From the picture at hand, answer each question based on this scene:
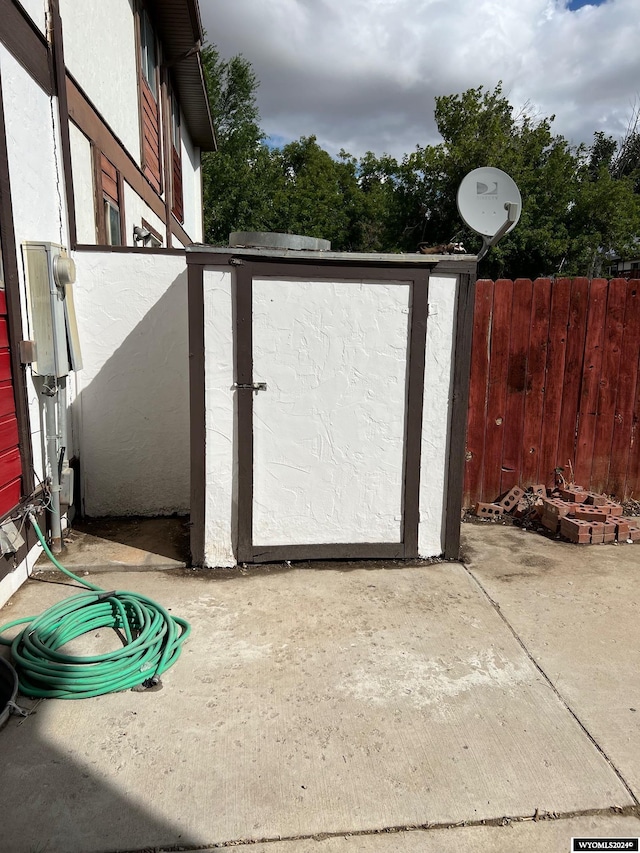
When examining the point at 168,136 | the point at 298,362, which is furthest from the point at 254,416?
the point at 168,136

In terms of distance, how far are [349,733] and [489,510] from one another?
328 cm

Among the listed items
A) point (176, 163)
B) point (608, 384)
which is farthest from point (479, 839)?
point (176, 163)

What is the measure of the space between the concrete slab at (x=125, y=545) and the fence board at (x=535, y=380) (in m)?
3.21

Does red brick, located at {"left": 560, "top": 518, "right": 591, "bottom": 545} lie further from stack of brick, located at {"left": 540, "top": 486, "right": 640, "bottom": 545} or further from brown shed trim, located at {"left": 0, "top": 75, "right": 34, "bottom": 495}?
brown shed trim, located at {"left": 0, "top": 75, "right": 34, "bottom": 495}

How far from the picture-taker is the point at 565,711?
260 centimetres

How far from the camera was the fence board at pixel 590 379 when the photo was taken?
5.25 meters

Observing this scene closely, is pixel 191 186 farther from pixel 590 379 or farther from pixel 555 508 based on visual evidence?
pixel 555 508

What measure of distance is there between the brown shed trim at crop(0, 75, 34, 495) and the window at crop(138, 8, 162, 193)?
15.7ft

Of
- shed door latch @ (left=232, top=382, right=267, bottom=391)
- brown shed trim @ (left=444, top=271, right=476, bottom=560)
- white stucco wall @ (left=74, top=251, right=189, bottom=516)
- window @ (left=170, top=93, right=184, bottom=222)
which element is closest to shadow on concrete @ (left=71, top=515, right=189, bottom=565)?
white stucco wall @ (left=74, top=251, right=189, bottom=516)

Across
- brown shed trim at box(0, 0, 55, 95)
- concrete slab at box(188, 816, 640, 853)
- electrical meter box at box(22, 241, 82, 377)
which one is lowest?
concrete slab at box(188, 816, 640, 853)

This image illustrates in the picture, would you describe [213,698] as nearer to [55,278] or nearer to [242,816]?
[242,816]

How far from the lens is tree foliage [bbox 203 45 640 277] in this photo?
71.6ft

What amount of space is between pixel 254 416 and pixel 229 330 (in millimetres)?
606

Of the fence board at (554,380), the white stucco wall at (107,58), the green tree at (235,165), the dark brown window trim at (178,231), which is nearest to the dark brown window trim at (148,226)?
the white stucco wall at (107,58)
